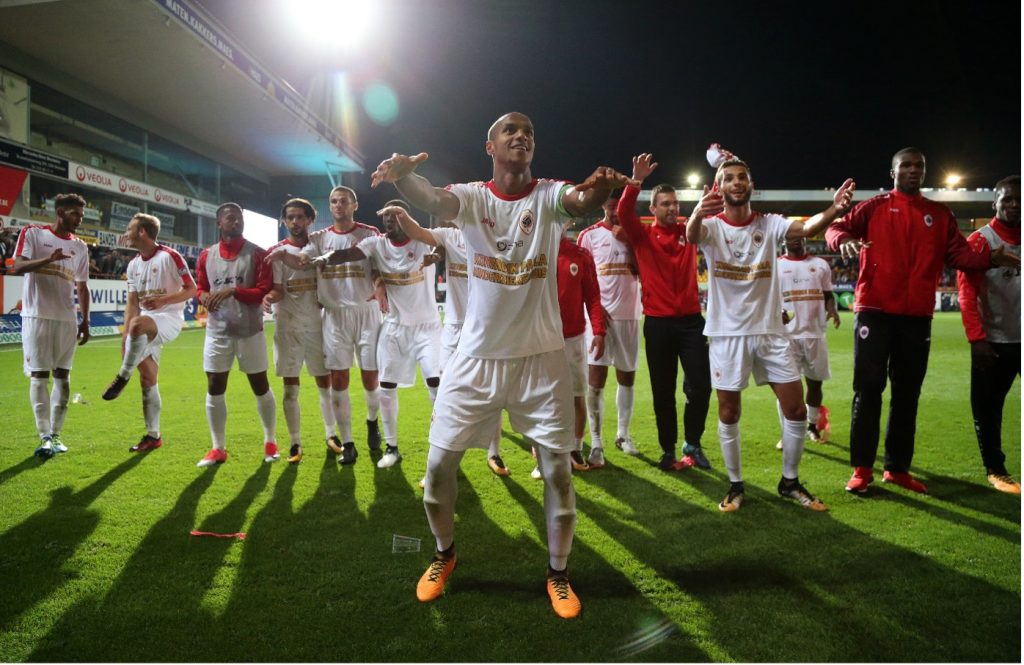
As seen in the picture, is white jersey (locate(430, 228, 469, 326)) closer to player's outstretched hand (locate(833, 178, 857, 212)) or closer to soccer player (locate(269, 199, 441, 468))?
soccer player (locate(269, 199, 441, 468))

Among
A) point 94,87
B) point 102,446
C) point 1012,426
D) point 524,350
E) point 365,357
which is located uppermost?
point 94,87

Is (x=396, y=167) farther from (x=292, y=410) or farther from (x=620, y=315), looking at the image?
(x=292, y=410)

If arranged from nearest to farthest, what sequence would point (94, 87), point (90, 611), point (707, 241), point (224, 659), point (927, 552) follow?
point (224, 659) < point (90, 611) < point (927, 552) < point (707, 241) < point (94, 87)

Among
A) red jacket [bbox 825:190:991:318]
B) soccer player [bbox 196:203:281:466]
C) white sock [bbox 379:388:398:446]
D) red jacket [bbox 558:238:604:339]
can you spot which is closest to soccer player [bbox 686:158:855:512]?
red jacket [bbox 825:190:991:318]

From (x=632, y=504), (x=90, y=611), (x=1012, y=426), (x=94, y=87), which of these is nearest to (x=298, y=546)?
(x=90, y=611)

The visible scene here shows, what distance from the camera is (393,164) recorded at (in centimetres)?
273

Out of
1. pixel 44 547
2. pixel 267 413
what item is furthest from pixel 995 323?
pixel 44 547

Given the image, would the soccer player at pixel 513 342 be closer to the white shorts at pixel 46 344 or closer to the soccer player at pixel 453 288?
the soccer player at pixel 453 288

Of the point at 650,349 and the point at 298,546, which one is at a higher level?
the point at 650,349

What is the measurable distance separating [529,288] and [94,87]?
27.7 m

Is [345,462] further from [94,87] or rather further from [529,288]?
[94,87]

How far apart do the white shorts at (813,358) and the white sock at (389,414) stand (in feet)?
13.6

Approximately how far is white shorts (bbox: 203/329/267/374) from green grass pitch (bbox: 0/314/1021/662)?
0.88 metres

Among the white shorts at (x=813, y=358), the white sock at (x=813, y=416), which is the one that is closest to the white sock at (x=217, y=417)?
the white shorts at (x=813, y=358)
